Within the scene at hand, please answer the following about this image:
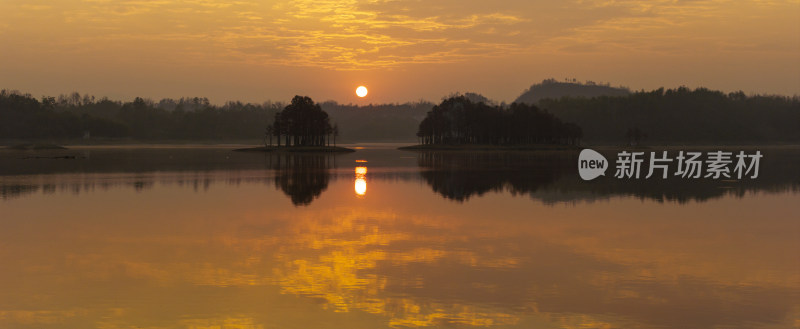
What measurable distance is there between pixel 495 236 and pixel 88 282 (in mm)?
14900

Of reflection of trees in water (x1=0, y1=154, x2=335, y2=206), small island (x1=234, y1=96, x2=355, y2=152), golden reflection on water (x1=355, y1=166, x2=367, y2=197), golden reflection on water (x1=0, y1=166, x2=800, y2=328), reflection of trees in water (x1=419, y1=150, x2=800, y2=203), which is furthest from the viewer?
small island (x1=234, y1=96, x2=355, y2=152)

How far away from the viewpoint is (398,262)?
75.8 feet

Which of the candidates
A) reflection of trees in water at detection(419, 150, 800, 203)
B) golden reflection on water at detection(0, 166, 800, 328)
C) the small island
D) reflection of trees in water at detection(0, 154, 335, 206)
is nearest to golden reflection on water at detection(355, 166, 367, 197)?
reflection of trees in water at detection(0, 154, 335, 206)

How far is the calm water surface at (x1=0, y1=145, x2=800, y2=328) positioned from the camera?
662 inches

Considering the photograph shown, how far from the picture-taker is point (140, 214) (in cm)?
3650

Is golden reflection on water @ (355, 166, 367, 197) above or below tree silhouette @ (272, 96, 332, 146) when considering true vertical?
below

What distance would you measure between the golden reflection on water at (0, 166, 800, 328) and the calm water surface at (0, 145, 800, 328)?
7 cm

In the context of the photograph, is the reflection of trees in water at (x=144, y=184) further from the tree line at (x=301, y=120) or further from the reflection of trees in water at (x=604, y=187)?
the tree line at (x=301, y=120)

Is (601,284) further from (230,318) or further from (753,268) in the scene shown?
(230,318)

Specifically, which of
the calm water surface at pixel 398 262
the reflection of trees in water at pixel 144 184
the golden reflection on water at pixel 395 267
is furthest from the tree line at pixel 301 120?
the golden reflection on water at pixel 395 267

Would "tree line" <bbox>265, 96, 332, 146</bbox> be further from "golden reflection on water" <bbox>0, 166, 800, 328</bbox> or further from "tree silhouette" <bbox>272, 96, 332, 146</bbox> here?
"golden reflection on water" <bbox>0, 166, 800, 328</bbox>

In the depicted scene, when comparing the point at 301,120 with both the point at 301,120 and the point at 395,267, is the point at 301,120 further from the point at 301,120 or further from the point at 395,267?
the point at 395,267

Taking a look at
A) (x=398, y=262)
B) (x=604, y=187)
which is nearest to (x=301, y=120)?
(x=604, y=187)

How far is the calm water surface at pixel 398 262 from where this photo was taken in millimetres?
16812
